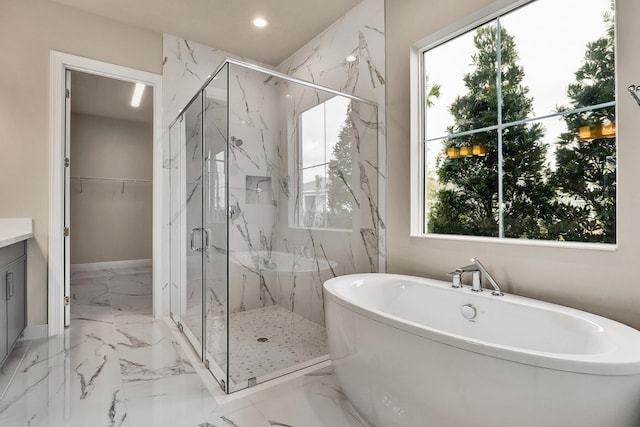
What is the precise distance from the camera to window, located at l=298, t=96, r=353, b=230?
225cm

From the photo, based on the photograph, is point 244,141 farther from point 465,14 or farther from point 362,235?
point 465,14

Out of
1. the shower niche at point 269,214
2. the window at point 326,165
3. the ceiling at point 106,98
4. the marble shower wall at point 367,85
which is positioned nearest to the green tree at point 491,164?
the marble shower wall at point 367,85

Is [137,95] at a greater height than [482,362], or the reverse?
[137,95]

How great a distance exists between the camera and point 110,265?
5.64m

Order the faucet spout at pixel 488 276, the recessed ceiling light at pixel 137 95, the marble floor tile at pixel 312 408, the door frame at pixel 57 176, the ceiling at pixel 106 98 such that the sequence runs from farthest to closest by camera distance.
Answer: the recessed ceiling light at pixel 137 95
the ceiling at pixel 106 98
the door frame at pixel 57 176
the faucet spout at pixel 488 276
the marble floor tile at pixel 312 408

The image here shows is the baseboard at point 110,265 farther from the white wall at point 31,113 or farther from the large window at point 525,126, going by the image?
the large window at point 525,126

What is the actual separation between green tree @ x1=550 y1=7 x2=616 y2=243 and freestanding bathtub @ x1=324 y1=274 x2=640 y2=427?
19.4 inches

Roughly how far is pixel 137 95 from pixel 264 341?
4.19 m

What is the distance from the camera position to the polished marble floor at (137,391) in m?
1.57

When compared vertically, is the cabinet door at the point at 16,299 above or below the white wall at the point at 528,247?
below

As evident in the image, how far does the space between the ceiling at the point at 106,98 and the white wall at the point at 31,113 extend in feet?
3.35

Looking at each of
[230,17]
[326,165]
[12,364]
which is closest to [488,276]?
[326,165]

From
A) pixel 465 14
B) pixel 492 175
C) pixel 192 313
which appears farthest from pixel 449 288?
pixel 192 313

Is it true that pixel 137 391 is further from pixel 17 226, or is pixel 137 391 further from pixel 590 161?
pixel 590 161
